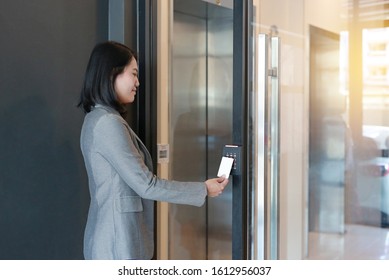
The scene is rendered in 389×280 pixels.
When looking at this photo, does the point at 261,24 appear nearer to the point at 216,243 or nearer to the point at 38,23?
the point at 38,23

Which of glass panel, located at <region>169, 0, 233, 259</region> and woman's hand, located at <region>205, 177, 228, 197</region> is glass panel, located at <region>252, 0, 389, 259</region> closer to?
glass panel, located at <region>169, 0, 233, 259</region>

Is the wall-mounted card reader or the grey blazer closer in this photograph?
the grey blazer

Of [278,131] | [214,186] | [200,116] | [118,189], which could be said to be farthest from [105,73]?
[200,116]

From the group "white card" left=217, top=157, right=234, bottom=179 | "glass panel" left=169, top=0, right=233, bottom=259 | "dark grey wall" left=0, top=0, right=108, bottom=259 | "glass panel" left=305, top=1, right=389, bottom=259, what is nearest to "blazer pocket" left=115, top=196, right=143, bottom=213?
"white card" left=217, top=157, right=234, bottom=179

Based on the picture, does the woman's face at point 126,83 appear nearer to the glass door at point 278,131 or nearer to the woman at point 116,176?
the woman at point 116,176

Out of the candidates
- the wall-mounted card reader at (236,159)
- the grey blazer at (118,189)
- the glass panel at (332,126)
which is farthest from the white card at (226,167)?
the glass panel at (332,126)

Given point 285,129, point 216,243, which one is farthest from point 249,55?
point 216,243

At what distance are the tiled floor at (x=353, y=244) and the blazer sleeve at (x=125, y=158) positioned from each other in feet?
2.71

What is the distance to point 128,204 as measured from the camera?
2.13 meters

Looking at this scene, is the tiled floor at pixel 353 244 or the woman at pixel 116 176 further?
the tiled floor at pixel 353 244

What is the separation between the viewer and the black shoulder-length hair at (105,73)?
2.17 m

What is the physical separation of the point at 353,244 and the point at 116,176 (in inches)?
42.9

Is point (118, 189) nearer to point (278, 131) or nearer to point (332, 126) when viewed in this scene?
point (278, 131)

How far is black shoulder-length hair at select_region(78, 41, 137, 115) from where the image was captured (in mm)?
2168
